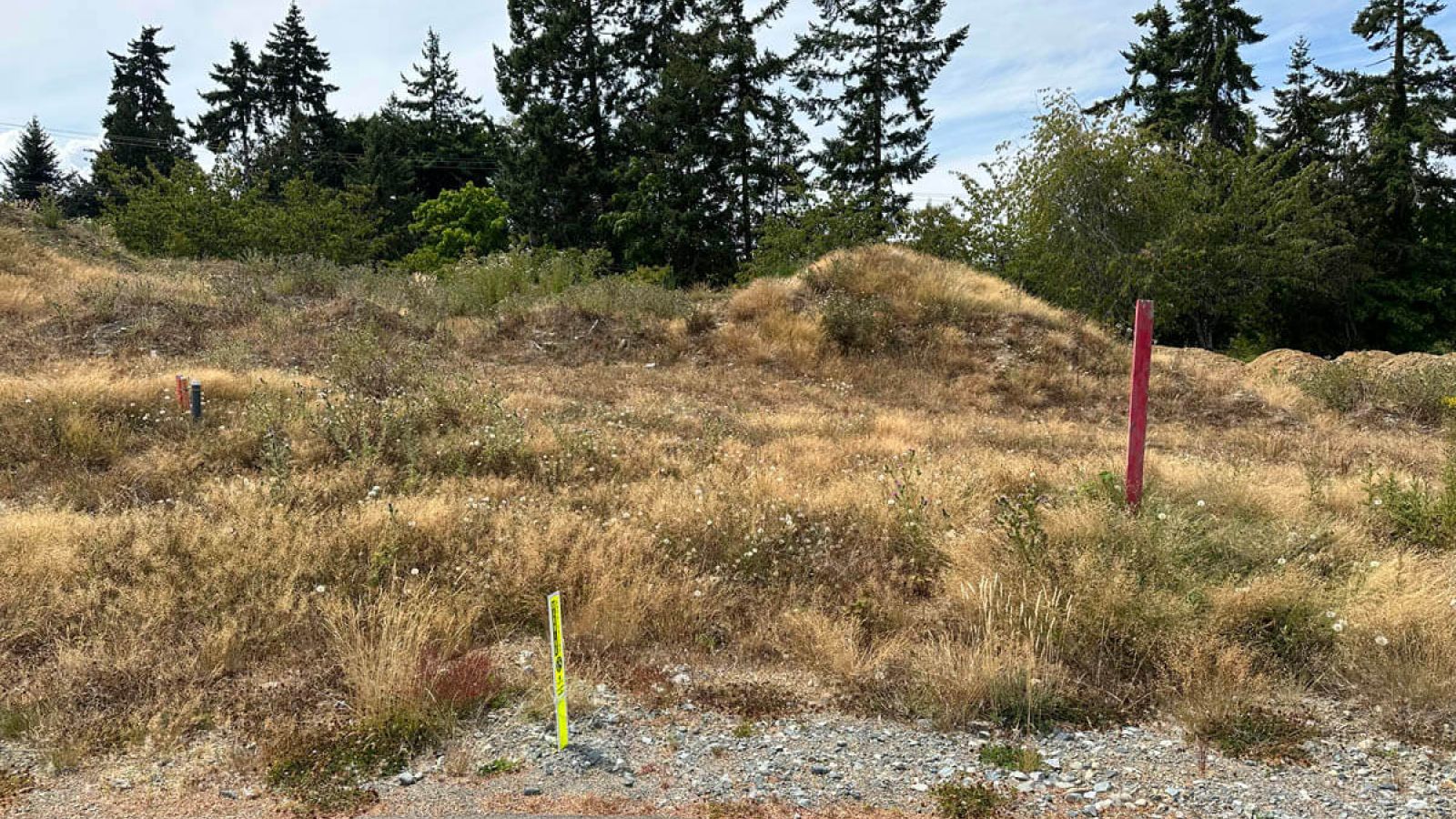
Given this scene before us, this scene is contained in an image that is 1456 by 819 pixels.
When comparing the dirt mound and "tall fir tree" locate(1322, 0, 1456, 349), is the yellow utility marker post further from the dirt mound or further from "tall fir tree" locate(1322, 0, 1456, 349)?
"tall fir tree" locate(1322, 0, 1456, 349)

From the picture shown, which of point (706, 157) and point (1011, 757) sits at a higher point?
point (706, 157)

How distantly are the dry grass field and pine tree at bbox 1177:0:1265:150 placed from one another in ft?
85.9

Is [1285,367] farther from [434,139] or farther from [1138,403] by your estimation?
[434,139]

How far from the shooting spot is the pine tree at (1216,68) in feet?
98.7

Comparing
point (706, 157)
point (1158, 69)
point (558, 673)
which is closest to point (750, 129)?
point (706, 157)

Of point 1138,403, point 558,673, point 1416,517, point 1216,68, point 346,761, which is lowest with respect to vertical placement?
point 346,761

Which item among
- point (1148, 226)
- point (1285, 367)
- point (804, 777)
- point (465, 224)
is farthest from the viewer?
point (465, 224)

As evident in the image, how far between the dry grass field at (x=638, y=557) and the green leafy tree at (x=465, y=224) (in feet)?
88.5

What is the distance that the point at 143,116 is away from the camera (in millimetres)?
46094

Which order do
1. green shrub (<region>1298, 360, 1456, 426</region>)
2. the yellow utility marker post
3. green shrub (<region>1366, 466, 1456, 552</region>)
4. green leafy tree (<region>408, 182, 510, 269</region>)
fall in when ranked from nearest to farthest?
the yellow utility marker post, green shrub (<region>1366, 466, 1456, 552</region>), green shrub (<region>1298, 360, 1456, 426</region>), green leafy tree (<region>408, 182, 510, 269</region>)

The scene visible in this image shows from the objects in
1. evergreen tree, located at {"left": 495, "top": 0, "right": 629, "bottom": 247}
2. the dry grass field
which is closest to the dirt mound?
the dry grass field

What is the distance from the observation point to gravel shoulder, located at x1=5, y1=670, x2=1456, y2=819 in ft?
9.34

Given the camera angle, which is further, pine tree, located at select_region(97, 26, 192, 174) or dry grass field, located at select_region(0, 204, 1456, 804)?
pine tree, located at select_region(97, 26, 192, 174)

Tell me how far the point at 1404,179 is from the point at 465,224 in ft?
118
